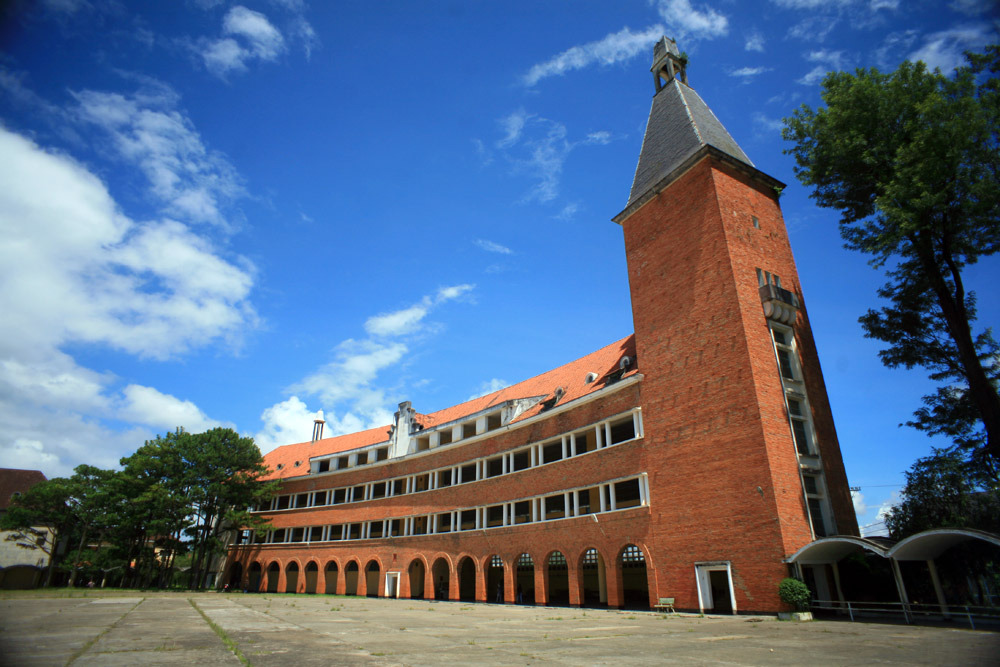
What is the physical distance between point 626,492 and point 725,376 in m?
7.90

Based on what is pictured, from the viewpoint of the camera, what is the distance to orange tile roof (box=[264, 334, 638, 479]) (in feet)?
96.5

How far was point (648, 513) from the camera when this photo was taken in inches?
883

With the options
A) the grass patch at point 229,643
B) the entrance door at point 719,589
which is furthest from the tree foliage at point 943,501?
the grass patch at point 229,643

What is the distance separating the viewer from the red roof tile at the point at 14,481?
53.7 meters

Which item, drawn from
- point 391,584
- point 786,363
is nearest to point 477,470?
point 391,584

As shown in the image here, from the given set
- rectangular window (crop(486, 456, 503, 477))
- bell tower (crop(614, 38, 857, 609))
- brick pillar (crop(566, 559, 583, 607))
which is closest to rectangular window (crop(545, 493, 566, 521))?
brick pillar (crop(566, 559, 583, 607))

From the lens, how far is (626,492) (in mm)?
25250

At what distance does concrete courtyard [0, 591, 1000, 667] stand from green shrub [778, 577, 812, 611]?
4.03ft

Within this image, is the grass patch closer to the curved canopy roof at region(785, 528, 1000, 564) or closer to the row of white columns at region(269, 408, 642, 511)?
the curved canopy roof at region(785, 528, 1000, 564)

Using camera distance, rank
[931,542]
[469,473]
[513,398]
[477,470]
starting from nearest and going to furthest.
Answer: [931,542], [477,470], [469,473], [513,398]

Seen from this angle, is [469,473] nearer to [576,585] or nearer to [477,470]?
[477,470]

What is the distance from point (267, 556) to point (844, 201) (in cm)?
4937

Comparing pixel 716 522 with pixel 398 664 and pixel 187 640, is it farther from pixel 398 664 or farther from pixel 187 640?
pixel 187 640

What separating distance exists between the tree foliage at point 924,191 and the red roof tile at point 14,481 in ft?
243
